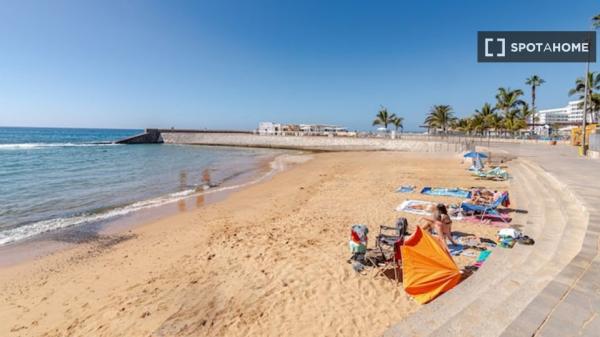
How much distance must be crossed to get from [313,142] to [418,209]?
128 feet

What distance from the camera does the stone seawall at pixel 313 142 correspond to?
3656 cm

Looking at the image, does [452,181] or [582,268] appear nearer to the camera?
[582,268]

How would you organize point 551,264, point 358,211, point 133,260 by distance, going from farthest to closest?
point 358,211 → point 133,260 → point 551,264

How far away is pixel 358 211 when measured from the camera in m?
8.98

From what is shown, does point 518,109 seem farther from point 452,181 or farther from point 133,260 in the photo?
point 133,260

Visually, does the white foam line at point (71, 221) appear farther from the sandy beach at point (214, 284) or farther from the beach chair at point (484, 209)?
the beach chair at point (484, 209)

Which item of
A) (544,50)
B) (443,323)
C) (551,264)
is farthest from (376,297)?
Answer: (544,50)

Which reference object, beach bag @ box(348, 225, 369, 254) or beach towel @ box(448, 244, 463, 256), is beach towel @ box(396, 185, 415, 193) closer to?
beach towel @ box(448, 244, 463, 256)

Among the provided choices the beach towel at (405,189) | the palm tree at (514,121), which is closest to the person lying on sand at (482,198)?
the beach towel at (405,189)

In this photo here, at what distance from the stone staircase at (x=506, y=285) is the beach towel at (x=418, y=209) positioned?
1.65 m

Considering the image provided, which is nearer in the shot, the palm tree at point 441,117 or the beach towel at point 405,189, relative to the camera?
the beach towel at point 405,189

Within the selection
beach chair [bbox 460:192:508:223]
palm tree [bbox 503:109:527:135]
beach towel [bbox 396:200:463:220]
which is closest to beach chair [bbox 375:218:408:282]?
beach towel [bbox 396:200:463:220]

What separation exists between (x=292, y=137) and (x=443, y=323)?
47.7 m

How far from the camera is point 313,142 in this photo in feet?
156
